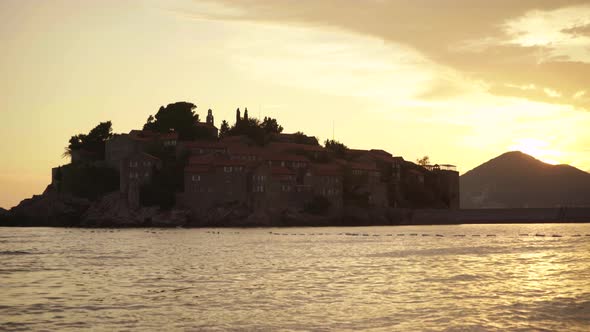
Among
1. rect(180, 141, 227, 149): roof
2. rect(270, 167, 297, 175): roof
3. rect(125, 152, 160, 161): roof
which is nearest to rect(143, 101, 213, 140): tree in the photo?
rect(180, 141, 227, 149): roof

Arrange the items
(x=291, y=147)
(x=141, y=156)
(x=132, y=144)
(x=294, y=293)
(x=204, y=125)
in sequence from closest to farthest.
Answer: (x=294, y=293) < (x=141, y=156) < (x=132, y=144) < (x=291, y=147) < (x=204, y=125)

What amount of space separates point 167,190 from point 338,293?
320 ft

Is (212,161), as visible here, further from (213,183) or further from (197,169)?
(213,183)

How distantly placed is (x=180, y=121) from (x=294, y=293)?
377 feet

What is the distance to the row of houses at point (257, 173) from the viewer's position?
125312 mm

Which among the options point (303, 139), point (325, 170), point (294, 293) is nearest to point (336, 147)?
point (303, 139)

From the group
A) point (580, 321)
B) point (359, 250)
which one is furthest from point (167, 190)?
point (580, 321)

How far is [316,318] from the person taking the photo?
2445 cm

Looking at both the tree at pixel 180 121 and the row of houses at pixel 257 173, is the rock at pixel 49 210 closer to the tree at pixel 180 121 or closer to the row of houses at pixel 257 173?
the row of houses at pixel 257 173

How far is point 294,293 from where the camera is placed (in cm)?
3123

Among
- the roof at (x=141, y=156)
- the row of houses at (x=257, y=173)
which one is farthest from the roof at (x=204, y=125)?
the roof at (x=141, y=156)

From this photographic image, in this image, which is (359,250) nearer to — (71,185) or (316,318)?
(316,318)

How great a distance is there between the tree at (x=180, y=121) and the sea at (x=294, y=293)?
3486 inches

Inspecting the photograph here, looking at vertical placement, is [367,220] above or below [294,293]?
above
